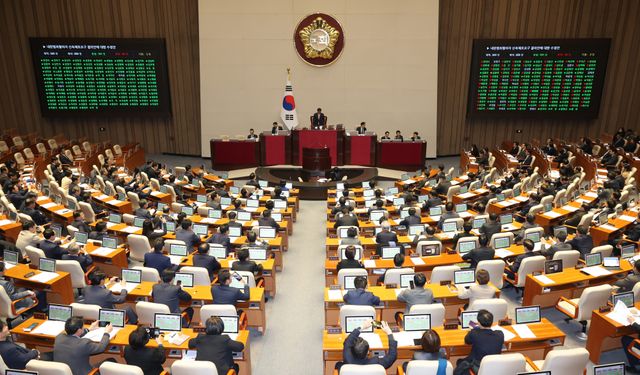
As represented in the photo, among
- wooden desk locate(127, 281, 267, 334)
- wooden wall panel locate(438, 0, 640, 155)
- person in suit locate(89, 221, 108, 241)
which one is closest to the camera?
wooden desk locate(127, 281, 267, 334)

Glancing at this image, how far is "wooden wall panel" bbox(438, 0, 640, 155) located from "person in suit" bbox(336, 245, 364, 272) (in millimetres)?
15457

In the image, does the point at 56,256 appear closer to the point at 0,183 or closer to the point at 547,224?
the point at 0,183

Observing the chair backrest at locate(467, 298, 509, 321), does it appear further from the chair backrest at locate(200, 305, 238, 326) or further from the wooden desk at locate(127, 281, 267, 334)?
the chair backrest at locate(200, 305, 238, 326)

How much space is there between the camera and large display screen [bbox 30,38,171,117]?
816 inches

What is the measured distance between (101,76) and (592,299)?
20.5m

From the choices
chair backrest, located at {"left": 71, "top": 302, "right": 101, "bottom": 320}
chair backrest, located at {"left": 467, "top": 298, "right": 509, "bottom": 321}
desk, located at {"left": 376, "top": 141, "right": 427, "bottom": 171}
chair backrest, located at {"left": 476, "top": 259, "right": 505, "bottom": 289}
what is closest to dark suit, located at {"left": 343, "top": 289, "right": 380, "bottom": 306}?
chair backrest, located at {"left": 467, "top": 298, "right": 509, "bottom": 321}

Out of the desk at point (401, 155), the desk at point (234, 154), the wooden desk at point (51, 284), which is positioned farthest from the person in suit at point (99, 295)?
the desk at point (401, 155)

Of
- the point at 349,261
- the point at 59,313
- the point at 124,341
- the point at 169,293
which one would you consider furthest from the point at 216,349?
the point at 349,261

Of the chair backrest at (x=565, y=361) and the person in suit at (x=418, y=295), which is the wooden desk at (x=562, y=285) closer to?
the person in suit at (x=418, y=295)

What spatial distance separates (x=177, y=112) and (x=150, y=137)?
1.93m

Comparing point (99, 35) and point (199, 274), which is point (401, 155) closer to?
point (199, 274)

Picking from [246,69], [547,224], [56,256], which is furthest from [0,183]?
[547,224]

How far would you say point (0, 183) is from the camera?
44.8 feet

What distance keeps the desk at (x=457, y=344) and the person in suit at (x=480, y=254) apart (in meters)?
2.22
